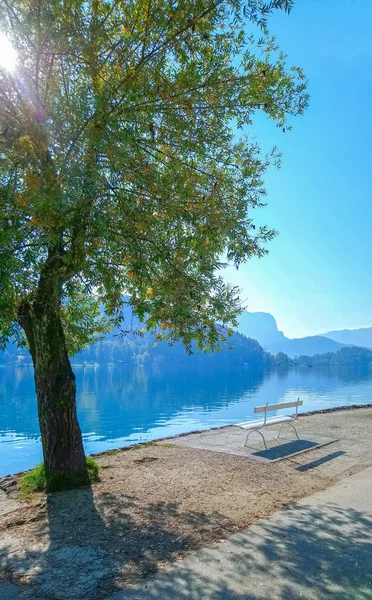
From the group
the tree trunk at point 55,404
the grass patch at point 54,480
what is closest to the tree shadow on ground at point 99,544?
the grass patch at point 54,480

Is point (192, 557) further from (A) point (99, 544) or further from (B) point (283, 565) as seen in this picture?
(A) point (99, 544)

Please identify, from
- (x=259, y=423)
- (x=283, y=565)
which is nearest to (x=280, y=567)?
(x=283, y=565)

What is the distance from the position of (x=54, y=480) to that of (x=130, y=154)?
586 centimetres

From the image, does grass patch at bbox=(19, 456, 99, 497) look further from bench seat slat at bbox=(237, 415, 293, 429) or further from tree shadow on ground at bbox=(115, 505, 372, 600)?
bench seat slat at bbox=(237, 415, 293, 429)

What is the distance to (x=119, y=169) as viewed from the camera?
6.96 metres

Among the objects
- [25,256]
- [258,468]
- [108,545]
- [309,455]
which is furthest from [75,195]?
[309,455]

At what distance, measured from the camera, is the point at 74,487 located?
27.1ft

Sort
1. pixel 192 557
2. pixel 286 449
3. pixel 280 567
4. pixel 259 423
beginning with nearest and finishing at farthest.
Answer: pixel 280 567 < pixel 192 557 < pixel 286 449 < pixel 259 423

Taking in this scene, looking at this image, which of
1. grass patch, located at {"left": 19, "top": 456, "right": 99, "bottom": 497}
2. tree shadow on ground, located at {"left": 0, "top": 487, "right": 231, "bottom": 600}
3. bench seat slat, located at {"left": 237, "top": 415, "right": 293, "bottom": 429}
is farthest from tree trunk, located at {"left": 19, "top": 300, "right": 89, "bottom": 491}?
bench seat slat, located at {"left": 237, "top": 415, "right": 293, "bottom": 429}

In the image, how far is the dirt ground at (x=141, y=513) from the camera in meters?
4.96

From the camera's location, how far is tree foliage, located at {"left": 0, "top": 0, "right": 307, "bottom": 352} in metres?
6.55

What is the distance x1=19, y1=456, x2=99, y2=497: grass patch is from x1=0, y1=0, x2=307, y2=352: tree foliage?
9.14ft

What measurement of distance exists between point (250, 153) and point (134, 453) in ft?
24.9

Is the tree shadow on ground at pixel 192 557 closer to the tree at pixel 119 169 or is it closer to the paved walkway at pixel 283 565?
the paved walkway at pixel 283 565
